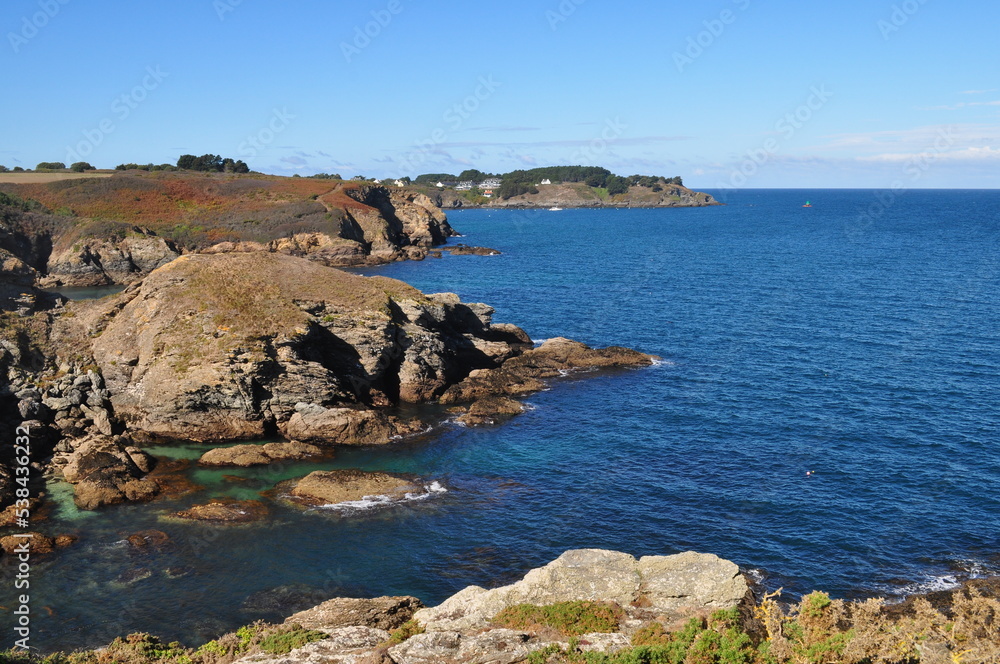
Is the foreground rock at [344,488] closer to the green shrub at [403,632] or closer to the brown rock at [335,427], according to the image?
the brown rock at [335,427]

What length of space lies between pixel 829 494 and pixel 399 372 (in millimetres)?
32249

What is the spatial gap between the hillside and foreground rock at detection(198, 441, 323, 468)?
72489 mm

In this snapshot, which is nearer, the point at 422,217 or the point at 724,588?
the point at 724,588

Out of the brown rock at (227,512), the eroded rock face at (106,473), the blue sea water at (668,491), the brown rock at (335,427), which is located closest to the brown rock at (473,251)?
the blue sea water at (668,491)

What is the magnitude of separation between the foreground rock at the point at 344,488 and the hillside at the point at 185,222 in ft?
256

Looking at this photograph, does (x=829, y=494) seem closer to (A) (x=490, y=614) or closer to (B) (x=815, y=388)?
(B) (x=815, y=388)

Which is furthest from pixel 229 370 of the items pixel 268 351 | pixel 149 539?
pixel 149 539

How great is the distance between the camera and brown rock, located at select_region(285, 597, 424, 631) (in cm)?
2627

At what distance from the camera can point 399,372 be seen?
57562mm

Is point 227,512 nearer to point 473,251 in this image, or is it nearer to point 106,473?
point 106,473

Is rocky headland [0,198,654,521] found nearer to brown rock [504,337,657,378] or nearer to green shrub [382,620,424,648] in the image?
brown rock [504,337,657,378]

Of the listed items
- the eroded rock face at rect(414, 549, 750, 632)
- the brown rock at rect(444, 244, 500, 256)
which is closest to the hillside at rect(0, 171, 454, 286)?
the brown rock at rect(444, 244, 500, 256)

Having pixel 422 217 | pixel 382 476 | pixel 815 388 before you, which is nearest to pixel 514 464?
pixel 382 476

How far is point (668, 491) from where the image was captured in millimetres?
41625
